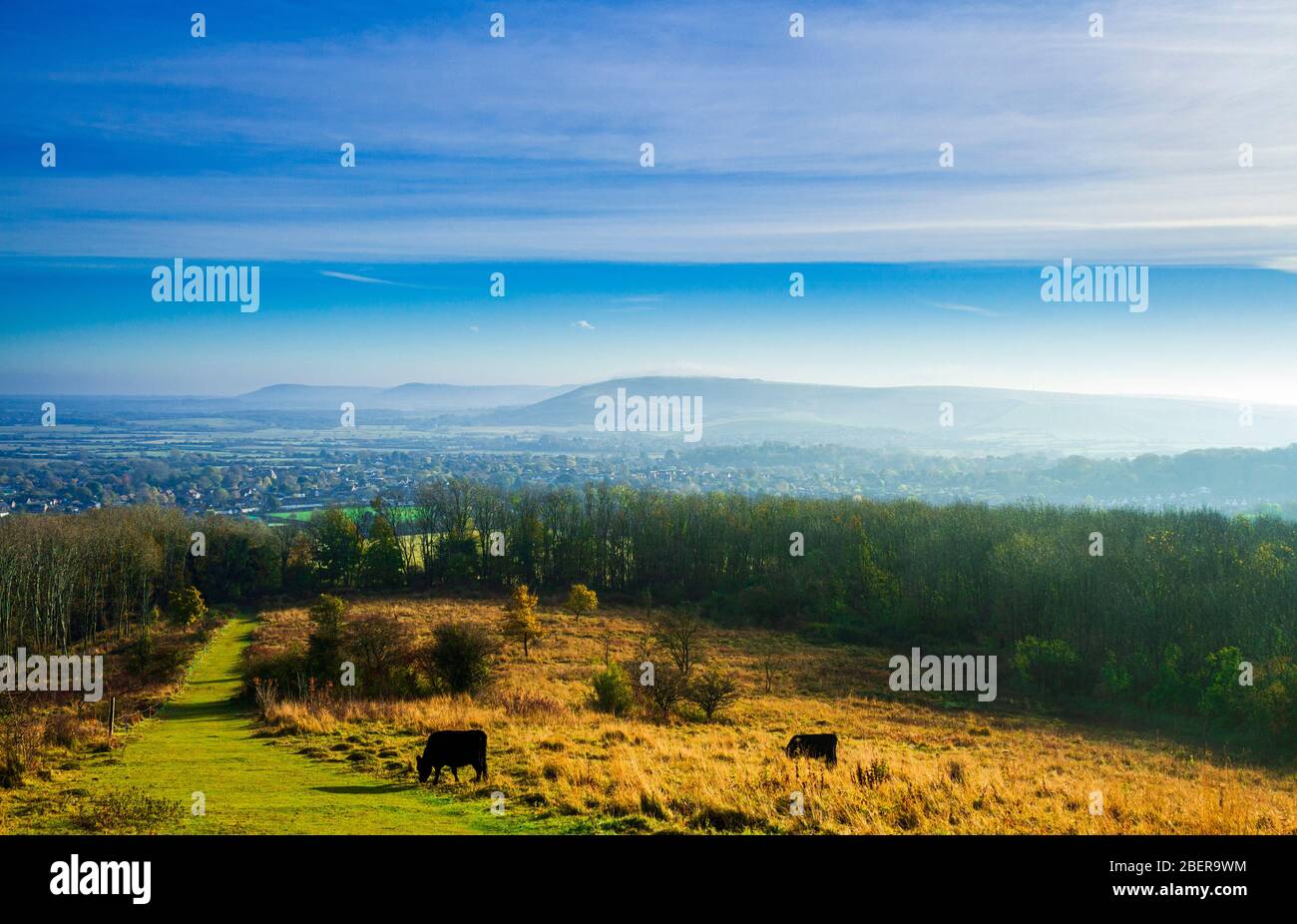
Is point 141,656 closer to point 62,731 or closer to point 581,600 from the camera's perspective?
point 62,731

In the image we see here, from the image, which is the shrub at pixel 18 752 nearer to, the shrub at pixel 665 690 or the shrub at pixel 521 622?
the shrub at pixel 665 690

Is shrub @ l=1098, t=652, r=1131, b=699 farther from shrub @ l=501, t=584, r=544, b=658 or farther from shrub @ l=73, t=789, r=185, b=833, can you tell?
shrub @ l=73, t=789, r=185, b=833

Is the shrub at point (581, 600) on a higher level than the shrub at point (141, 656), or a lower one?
lower

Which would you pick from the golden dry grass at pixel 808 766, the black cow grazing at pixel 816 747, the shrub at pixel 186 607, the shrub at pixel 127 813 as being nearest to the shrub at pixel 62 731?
the golden dry grass at pixel 808 766

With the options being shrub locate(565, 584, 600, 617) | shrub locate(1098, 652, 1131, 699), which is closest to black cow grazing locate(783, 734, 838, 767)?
shrub locate(1098, 652, 1131, 699)
